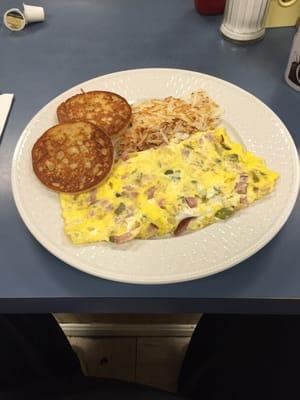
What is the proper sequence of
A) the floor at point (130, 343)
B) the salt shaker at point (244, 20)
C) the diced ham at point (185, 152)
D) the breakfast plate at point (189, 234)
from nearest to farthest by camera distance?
the breakfast plate at point (189, 234), the diced ham at point (185, 152), the salt shaker at point (244, 20), the floor at point (130, 343)

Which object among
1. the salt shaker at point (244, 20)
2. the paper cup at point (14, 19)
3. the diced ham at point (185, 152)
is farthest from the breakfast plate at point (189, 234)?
the paper cup at point (14, 19)

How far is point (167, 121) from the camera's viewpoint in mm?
840

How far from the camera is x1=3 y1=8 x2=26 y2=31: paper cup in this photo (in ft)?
3.67

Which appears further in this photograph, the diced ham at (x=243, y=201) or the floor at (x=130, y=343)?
the floor at (x=130, y=343)

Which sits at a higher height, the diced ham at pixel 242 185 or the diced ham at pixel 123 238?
the diced ham at pixel 242 185

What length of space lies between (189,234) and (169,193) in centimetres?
8

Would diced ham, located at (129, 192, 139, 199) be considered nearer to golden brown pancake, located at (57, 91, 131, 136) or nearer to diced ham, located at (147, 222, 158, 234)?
diced ham, located at (147, 222, 158, 234)

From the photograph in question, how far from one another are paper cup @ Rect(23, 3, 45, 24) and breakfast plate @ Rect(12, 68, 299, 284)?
18.1 inches

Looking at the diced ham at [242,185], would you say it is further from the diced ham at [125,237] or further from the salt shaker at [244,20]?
the salt shaker at [244,20]

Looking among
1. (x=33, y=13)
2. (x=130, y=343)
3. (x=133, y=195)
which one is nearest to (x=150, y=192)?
(x=133, y=195)

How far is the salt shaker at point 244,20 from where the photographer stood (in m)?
0.96

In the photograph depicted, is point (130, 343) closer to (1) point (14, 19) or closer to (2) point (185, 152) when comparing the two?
(2) point (185, 152)

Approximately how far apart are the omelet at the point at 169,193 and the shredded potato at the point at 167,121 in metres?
0.08

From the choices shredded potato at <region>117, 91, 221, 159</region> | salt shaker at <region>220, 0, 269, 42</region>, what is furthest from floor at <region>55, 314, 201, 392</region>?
salt shaker at <region>220, 0, 269, 42</region>
